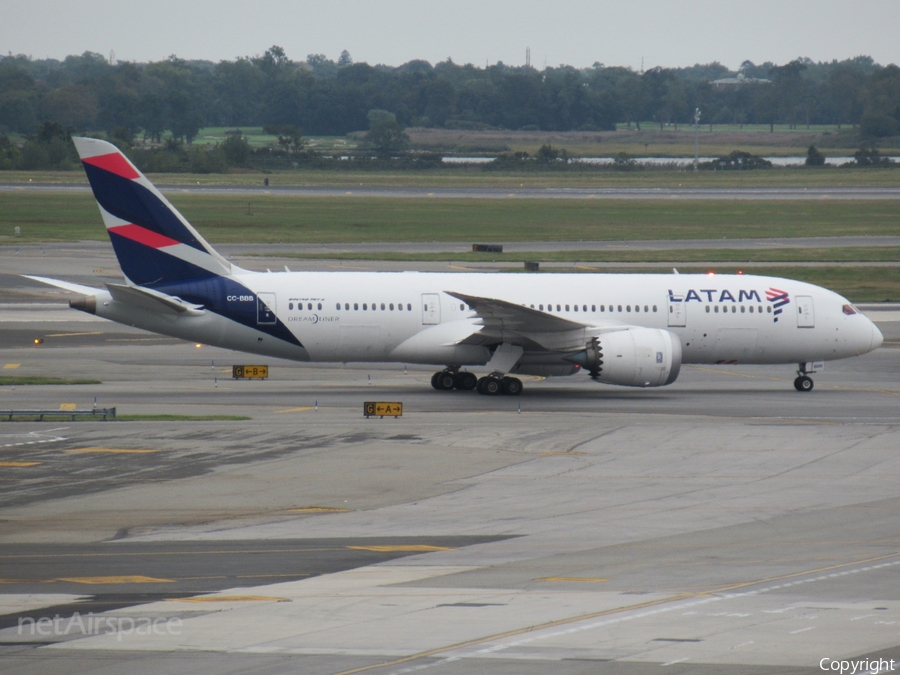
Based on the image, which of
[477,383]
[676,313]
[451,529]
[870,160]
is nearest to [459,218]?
[676,313]

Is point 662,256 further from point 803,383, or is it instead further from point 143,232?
point 143,232

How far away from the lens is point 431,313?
36.7 metres

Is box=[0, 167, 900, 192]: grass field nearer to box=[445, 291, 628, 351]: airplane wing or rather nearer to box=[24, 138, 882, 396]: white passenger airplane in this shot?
box=[24, 138, 882, 396]: white passenger airplane

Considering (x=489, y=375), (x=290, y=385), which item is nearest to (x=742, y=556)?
(x=489, y=375)

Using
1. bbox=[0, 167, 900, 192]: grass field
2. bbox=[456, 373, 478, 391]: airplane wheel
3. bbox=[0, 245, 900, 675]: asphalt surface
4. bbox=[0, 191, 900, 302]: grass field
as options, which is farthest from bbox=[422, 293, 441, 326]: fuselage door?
bbox=[0, 167, 900, 192]: grass field

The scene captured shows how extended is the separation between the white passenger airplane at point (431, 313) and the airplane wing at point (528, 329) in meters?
0.04

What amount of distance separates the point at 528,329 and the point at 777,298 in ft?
29.2

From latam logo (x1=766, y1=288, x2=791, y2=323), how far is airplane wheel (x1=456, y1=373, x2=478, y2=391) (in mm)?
10082

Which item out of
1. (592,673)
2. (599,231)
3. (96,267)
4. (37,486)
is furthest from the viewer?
(599,231)

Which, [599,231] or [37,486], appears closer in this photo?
[37,486]

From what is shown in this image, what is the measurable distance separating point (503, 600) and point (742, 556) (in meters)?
4.78

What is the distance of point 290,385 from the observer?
38844mm

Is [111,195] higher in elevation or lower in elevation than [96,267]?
higher

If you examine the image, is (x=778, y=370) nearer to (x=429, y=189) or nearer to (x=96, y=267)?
(x=96, y=267)
